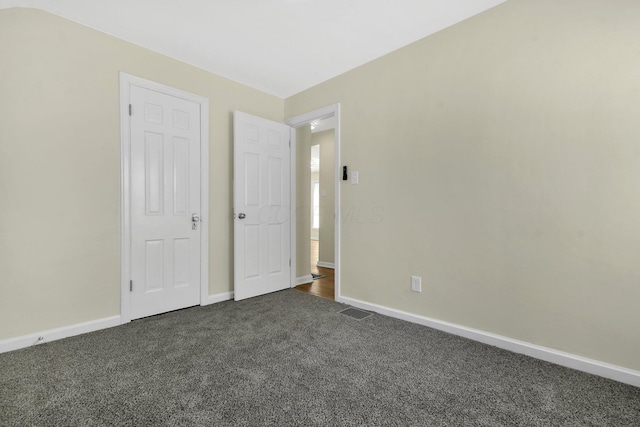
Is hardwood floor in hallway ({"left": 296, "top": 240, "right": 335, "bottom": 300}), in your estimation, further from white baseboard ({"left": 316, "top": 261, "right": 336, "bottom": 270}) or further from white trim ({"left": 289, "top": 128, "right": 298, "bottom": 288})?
white baseboard ({"left": 316, "top": 261, "right": 336, "bottom": 270})

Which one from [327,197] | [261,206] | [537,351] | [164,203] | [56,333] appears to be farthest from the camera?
[327,197]

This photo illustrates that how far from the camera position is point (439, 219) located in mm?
2449

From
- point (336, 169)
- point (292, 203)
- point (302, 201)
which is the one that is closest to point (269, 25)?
point (336, 169)

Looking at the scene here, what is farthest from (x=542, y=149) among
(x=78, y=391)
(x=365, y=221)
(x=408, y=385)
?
(x=78, y=391)

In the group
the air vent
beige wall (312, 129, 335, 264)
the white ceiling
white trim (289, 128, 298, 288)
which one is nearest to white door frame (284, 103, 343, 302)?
white trim (289, 128, 298, 288)

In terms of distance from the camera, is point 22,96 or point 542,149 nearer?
point 542,149

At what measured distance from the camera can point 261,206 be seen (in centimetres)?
346

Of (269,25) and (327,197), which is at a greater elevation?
(269,25)

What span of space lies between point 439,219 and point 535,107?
1.04m

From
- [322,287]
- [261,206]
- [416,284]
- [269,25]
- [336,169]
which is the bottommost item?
[322,287]

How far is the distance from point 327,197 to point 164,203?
9.93 feet

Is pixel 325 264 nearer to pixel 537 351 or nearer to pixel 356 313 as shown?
pixel 356 313

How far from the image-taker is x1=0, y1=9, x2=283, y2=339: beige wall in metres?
2.07

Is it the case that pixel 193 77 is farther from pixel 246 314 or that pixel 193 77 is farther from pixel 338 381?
pixel 338 381
